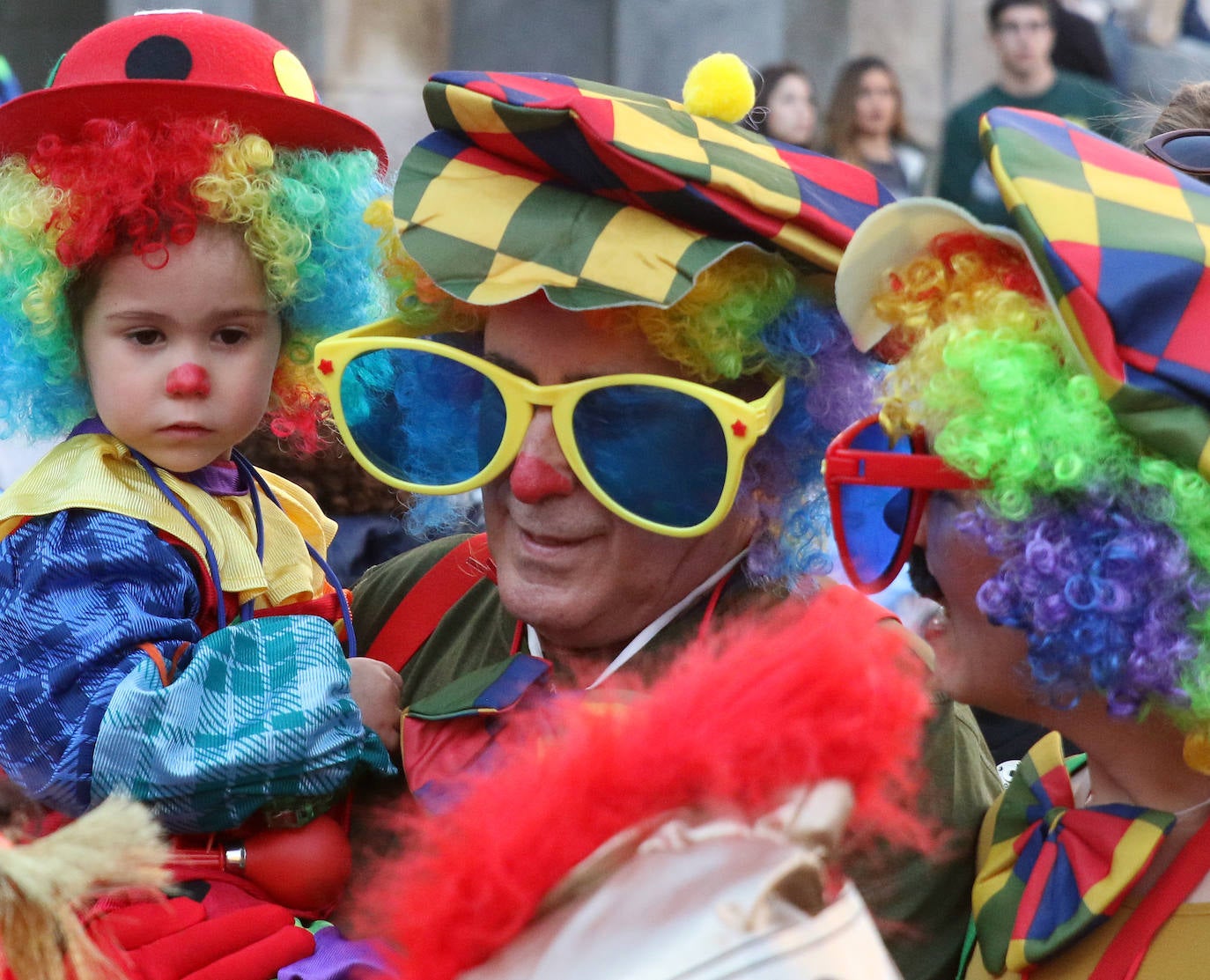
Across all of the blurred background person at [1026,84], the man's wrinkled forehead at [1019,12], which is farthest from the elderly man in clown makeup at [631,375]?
the man's wrinkled forehead at [1019,12]

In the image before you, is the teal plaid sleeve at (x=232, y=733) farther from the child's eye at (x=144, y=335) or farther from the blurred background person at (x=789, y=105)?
the blurred background person at (x=789, y=105)

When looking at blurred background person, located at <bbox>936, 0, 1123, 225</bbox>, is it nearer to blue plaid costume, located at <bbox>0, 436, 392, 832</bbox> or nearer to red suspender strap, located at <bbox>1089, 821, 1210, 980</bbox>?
blue plaid costume, located at <bbox>0, 436, 392, 832</bbox>

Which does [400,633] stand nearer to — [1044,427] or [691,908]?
[1044,427]

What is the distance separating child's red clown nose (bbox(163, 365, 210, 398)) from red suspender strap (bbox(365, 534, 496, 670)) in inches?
19.2

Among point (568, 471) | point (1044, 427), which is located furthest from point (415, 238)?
point (1044, 427)

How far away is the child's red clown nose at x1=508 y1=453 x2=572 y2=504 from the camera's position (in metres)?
2.02

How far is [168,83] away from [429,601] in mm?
862

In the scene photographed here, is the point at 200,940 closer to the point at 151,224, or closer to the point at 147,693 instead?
the point at 147,693

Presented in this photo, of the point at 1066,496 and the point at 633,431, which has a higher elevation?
the point at 1066,496

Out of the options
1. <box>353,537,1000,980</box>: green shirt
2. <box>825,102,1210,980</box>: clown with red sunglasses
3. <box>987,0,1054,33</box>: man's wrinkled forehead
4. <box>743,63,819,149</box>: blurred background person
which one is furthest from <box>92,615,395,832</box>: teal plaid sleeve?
<box>987,0,1054,33</box>: man's wrinkled forehead

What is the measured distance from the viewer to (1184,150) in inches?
81.7

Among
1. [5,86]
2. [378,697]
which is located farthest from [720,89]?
[5,86]

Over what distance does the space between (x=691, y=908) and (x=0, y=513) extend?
1.33 metres

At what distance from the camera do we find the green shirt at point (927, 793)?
183 cm
